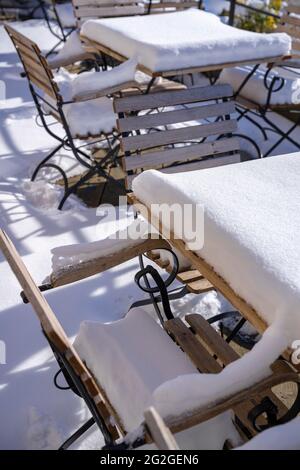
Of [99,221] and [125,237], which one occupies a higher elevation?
[125,237]

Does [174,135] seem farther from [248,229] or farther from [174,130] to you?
[248,229]

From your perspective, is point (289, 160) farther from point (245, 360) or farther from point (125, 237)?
point (245, 360)

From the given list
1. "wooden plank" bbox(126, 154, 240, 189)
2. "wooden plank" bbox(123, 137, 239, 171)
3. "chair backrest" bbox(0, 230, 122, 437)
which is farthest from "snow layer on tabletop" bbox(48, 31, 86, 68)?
"chair backrest" bbox(0, 230, 122, 437)

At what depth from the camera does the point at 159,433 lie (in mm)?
955

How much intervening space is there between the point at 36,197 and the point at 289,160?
1941 millimetres

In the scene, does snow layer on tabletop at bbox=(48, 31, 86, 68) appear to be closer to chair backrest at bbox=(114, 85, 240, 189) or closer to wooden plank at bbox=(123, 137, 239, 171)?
chair backrest at bbox=(114, 85, 240, 189)

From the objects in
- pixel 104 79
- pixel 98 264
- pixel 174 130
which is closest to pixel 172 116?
pixel 174 130

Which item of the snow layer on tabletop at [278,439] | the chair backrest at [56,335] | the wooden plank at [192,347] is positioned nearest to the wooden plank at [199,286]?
the wooden plank at [192,347]

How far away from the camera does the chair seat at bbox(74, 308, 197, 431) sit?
1.47 meters

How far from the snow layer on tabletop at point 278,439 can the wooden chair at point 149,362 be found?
13 centimetres

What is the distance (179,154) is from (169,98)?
1.13 ft

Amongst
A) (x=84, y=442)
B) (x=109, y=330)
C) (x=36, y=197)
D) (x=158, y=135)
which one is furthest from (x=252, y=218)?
(x=36, y=197)

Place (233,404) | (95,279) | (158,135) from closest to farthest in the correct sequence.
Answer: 1. (233,404)
2. (95,279)
3. (158,135)

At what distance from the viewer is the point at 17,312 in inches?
99.7
